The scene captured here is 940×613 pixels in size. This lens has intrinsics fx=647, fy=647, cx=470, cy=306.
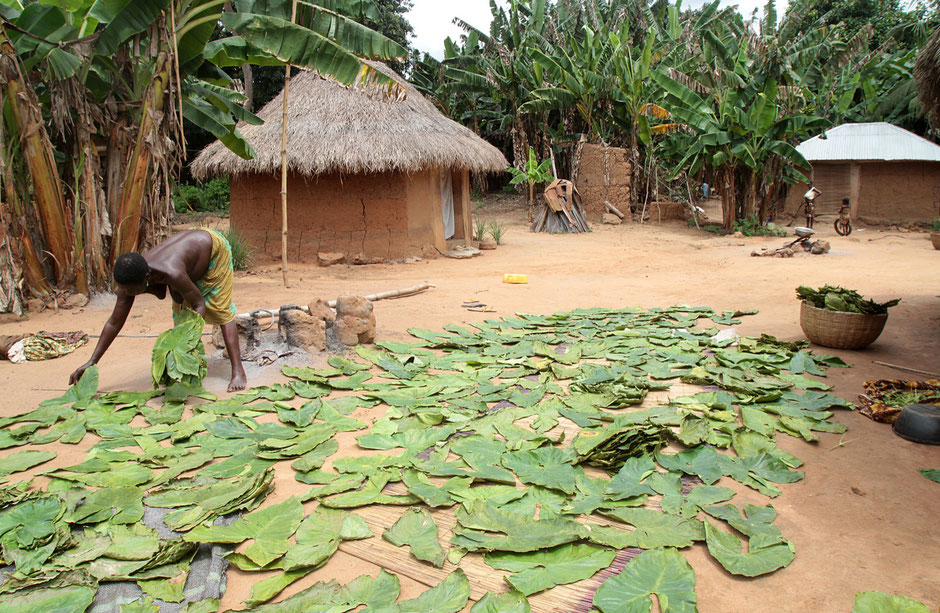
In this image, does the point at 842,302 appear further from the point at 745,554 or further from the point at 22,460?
the point at 22,460

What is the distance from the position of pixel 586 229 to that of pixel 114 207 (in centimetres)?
989

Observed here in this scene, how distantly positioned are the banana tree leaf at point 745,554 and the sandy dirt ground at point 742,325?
29mm

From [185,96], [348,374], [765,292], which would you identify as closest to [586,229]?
[765,292]

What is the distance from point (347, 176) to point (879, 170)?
1194 cm

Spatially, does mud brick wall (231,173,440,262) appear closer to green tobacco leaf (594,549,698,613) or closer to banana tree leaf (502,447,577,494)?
banana tree leaf (502,447,577,494)

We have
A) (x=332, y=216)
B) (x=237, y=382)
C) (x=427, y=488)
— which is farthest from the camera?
(x=332, y=216)

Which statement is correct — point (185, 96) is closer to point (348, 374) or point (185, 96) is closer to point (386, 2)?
point (348, 374)

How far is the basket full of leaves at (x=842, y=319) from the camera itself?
4.41 m

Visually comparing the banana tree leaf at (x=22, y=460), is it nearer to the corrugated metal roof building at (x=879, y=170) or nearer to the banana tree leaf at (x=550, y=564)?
the banana tree leaf at (x=550, y=564)

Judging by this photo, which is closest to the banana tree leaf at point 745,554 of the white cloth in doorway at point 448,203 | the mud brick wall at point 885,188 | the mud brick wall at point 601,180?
the white cloth in doorway at point 448,203

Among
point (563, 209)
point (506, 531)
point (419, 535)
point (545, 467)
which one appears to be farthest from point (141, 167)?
point (563, 209)

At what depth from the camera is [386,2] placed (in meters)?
19.3

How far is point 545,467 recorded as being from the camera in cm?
277

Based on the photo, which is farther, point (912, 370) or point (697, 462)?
point (912, 370)
